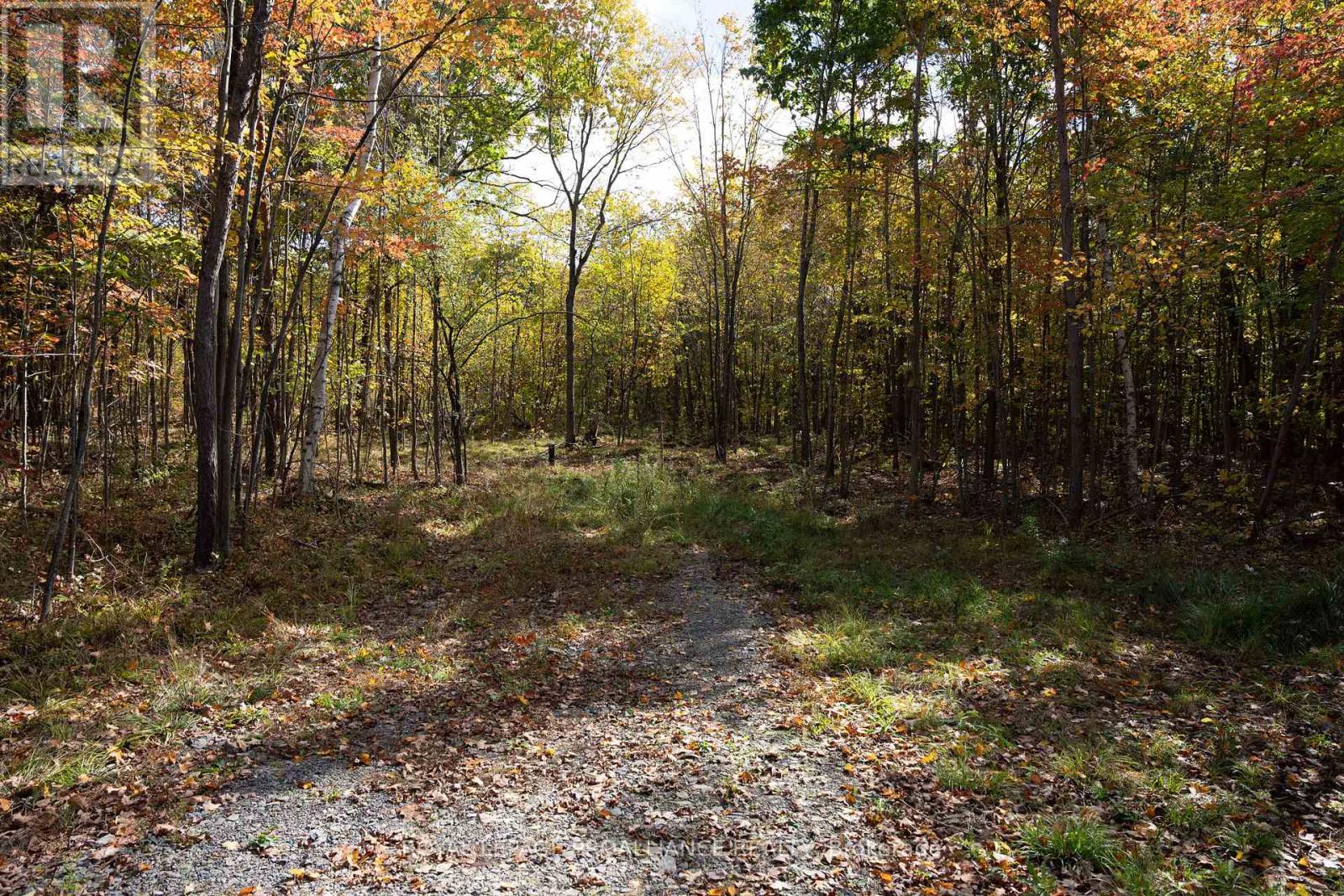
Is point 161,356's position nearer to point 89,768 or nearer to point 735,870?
point 89,768

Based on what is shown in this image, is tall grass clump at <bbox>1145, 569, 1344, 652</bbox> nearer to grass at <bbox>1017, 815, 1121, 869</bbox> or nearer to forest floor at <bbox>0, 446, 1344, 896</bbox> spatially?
forest floor at <bbox>0, 446, 1344, 896</bbox>

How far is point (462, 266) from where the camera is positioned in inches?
537

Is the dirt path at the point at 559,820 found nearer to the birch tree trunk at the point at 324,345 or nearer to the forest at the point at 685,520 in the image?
the forest at the point at 685,520

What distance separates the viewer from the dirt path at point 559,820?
11.7ft

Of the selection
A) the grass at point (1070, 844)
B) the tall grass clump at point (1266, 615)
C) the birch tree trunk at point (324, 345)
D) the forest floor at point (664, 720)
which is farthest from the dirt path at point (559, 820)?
the birch tree trunk at point (324, 345)

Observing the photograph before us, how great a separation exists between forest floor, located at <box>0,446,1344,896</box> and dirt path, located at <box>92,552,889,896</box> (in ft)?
0.07

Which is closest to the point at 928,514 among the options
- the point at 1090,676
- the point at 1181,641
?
the point at 1181,641

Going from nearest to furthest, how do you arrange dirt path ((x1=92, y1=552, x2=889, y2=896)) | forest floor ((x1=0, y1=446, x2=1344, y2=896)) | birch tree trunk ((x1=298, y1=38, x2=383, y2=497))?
dirt path ((x1=92, y1=552, x2=889, y2=896)), forest floor ((x1=0, y1=446, x2=1344, y2=896)), birch tree trunk ((x1=298, y1=38, x2=383, y2=497))

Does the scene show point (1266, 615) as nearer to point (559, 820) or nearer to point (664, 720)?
point (664, 720)

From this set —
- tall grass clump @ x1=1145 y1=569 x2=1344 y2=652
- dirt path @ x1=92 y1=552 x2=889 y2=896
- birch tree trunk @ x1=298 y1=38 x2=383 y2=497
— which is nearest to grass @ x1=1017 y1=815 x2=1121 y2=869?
dirt path @ x1=92 y1=552 x2=889 y2=896

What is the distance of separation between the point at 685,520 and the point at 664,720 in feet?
23.3

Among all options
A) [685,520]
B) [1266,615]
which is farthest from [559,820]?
[685,520]

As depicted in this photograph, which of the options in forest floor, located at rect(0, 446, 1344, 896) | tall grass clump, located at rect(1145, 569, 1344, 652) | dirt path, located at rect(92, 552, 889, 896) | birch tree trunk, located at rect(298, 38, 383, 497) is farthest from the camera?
birch tree trunk, located at rect(298, 38, 383, 497)

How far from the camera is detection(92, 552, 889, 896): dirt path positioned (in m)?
3.57
